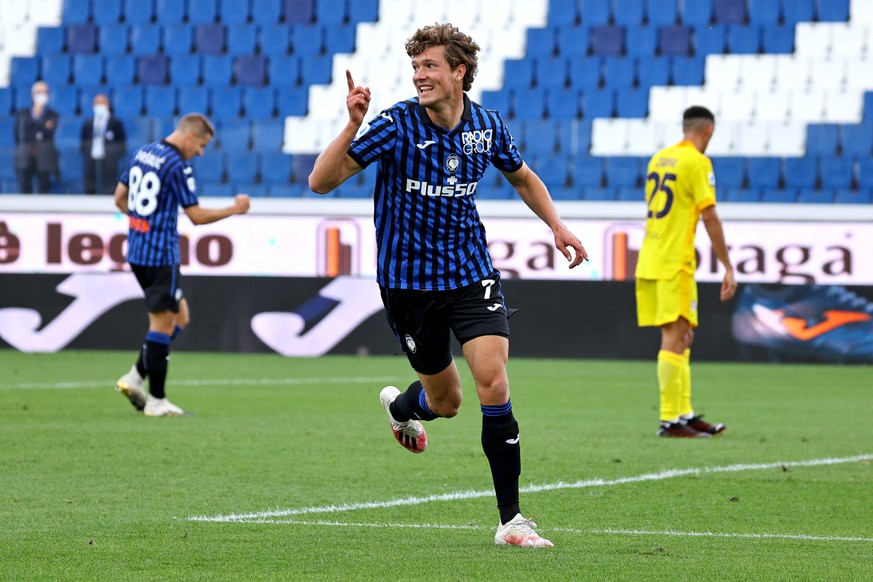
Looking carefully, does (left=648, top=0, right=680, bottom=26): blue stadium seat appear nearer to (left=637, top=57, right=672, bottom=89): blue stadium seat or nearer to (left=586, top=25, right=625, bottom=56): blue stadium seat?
(left=586, top=25, right=625, bottom=56): blue stadium seat

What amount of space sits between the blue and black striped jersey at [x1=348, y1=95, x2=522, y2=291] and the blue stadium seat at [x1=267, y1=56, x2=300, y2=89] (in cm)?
1662

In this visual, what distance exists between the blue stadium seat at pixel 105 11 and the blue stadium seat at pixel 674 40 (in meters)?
8.35

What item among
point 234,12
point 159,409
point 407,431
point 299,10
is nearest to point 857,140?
point 299,10

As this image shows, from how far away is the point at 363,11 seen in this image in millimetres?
22953

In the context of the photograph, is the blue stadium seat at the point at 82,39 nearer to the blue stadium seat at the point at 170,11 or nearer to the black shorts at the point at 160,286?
the blue stadium seat at the point at 170,11

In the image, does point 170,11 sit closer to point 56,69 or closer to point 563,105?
point 56,69

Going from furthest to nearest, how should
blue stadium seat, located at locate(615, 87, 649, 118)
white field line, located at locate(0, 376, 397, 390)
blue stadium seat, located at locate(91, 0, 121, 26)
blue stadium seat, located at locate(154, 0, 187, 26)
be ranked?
1. blue stadium seat, located at locate(91, 0, 121, 26)
2. blue stadium seat, located at locate(154, 0, 187, 26)
3. blue stadium seat, located at locate(615, 87, 649, 118)
4. white field line, located at locate(0, 376, 397, 390)

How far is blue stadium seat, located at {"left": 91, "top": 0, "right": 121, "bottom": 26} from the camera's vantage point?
23203 mm

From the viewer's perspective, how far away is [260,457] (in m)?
8.10

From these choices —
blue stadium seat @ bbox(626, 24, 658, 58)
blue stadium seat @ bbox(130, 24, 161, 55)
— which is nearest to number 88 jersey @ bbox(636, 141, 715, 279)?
blue stadium seat @ bbox(626, 24, 658, 58)

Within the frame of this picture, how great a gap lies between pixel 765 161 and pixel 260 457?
12.7 metres

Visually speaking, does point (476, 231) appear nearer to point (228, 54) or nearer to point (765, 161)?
point (765, 161)

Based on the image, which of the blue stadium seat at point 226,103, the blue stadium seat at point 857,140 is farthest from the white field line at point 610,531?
the blue stadium seat at point 226,103

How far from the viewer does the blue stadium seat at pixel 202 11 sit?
905 inches
